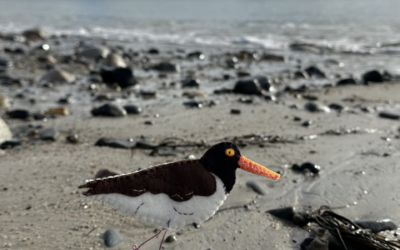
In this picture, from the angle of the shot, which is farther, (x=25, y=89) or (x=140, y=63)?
(x=140, y=63)

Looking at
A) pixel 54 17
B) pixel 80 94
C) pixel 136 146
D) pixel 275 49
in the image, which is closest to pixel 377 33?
pixel 275 49

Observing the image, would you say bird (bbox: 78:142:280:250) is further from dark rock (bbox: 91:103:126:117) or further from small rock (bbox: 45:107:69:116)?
small rock (bbox: 45:107:69:116)

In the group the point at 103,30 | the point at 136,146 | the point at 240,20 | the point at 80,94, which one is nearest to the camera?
the point at 136,146

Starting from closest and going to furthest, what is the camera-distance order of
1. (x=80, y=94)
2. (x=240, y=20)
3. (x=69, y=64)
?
(x=80, y=94) → (x=69, y=64) → (x=240, y=20)

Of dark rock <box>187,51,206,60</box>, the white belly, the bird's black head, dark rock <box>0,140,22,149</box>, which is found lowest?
dark rock <box>187,51,206,60</box>

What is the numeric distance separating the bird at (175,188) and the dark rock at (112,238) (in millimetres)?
893

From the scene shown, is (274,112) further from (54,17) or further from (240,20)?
(54,17)

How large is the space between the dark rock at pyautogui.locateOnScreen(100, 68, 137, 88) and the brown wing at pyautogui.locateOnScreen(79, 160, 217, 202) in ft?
25.1

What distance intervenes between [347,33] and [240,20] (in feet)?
34.7

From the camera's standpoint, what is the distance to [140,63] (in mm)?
14172

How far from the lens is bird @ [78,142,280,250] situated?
281 cm

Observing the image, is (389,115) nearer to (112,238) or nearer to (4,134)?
(112,238)

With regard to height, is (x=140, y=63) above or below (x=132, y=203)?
below

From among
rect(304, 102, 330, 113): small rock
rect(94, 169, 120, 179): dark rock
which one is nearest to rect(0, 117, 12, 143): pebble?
rect(94, 169, 120, 179): dark rock
